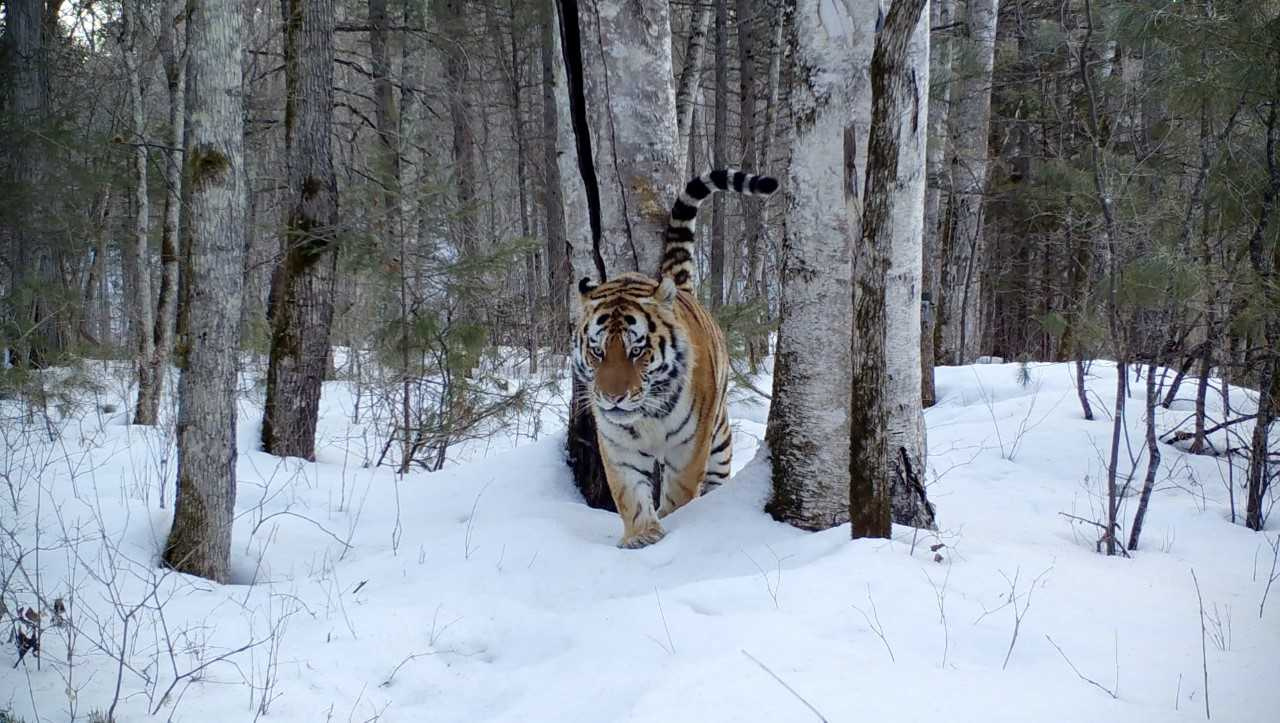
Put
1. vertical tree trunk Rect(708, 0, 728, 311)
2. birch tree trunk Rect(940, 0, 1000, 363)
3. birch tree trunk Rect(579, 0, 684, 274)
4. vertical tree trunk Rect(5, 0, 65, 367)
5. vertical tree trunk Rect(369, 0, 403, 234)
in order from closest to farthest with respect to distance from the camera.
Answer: birch tree trunk Rect(579, 0, 684, 274), vertical tree trunk Rect(369, 0, 403, 234), vertical tree trunk Rect(5, 0, 65, 367), birch tree trunk Rect(940, 0, 1000, 363), vertical tree trunk Rect(708, 0, 728, 311)

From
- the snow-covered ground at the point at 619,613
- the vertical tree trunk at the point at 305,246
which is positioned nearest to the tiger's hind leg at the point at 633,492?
the snow-covered ground at the point at 619,613

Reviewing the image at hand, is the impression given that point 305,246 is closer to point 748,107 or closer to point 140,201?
point 140,201

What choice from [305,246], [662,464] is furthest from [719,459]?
[305,246]

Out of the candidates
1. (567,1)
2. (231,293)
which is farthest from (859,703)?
(567,1)

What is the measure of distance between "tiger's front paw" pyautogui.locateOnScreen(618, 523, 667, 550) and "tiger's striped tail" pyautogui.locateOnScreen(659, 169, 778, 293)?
1.43 metres

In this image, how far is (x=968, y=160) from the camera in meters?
11.0

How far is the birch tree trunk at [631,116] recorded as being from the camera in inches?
188

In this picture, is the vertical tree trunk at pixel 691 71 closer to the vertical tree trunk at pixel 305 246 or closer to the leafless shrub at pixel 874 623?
the vertical tree trunk at pixel 305 246

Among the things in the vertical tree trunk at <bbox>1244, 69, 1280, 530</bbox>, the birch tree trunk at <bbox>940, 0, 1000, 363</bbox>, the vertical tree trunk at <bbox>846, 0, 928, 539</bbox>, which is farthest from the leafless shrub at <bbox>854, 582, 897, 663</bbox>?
the birch tree trunk at <bbox>940, 0, 1000, 363</bbox>

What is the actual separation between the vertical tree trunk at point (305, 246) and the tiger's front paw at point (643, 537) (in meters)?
3.42

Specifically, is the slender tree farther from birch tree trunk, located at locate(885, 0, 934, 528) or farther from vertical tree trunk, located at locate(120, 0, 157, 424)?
birch tree trunk, located at locate(885, 0, 934, 528)

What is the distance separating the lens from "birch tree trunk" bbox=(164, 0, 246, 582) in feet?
11.9

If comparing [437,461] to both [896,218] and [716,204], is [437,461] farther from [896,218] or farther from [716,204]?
[716,204]

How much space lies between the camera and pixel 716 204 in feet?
41.6
